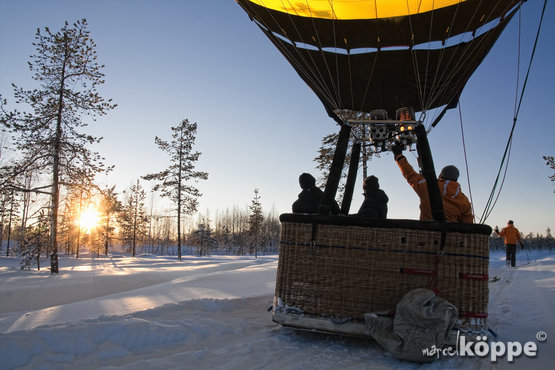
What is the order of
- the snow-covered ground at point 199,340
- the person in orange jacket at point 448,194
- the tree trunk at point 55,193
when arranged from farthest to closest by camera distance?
the tree trunk at point 55,193
the person in orange jacket at point 448,194
the snow-covered ground at point 199,340

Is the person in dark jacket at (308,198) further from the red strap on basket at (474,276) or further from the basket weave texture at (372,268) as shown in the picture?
the red strap on basket at (474,276)

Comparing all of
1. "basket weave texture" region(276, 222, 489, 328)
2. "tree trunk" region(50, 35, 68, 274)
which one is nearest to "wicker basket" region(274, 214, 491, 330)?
"basket weave texture" region(276, 222, 489, 328)

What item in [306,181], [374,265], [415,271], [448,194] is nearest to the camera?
[415,271]

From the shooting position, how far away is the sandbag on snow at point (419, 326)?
243 centimetres

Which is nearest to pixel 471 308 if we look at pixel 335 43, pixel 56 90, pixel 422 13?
pixel 335 43

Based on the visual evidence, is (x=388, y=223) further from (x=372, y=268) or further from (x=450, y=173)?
(x=450, y=173)

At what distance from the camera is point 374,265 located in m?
2.97

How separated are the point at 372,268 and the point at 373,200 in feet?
2.96

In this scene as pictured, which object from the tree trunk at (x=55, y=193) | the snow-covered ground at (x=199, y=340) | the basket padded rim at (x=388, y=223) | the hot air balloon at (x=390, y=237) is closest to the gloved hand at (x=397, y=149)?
the hot air balloon at (x=390, y=237)

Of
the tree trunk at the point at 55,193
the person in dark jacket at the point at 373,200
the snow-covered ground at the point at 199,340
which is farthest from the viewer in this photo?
the tree trunk at the point at 55,193

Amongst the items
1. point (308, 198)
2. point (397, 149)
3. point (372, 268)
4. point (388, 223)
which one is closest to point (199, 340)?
point (372, 268)

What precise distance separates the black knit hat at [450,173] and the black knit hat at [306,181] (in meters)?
1.43

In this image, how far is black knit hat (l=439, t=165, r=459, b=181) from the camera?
3.40 meters

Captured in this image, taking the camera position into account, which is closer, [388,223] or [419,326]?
[419,326]
